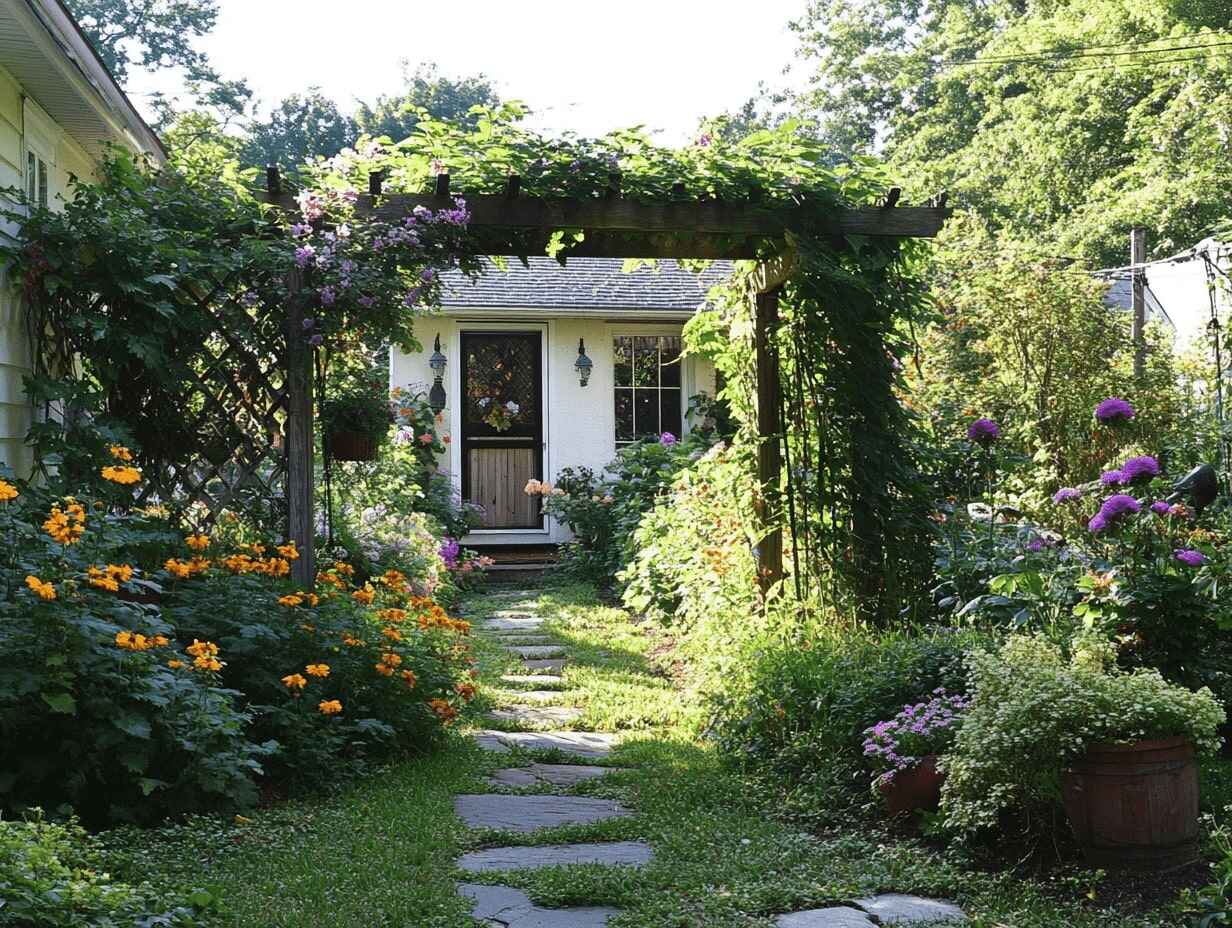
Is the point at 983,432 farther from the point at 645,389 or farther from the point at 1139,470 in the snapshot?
the point at 645,389

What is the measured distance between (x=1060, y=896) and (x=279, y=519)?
4.20 meters

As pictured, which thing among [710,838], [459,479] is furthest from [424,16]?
[710,838]

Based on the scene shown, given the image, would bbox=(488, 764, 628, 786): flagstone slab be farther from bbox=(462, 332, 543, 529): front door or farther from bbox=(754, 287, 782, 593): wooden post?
bbox=(462, 332, 543, 529): front door

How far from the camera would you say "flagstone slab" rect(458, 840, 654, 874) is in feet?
13.2

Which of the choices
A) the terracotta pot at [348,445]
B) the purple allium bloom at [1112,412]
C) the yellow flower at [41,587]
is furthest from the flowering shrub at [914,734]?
the terracotta pot at [348,445]

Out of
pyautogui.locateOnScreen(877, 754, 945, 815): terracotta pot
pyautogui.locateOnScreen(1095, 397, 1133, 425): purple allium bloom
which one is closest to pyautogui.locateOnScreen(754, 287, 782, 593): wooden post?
pyautogui.locateOnScreen(1095, 397, 1133, 425): purple allium bloom

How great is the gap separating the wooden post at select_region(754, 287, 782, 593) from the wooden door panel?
7.28 m

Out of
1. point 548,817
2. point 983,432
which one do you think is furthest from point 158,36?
point 548,817

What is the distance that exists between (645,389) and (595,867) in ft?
36.1

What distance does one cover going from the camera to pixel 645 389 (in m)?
14.7

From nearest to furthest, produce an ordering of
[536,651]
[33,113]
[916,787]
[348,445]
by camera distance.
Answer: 1. [916,787]
2. [33,113]
3. [348,445]
4. [536,651]

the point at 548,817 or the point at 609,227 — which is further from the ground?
the point at 609,227

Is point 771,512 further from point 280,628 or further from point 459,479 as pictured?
point 459,479

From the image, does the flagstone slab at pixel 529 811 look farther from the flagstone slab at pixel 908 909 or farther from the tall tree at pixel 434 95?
the tall tree at pixel 434 95
